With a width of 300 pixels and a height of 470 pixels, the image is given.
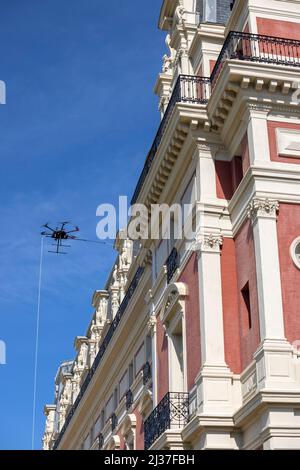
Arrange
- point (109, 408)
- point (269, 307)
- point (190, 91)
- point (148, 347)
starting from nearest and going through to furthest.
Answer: point (269, 307)
point (190, 91)
point (148, 347)
point (109, 408)

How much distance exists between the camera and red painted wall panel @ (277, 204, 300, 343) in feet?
55.1

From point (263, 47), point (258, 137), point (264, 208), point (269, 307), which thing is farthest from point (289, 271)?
point (263, 47)

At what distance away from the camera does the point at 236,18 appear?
2145cm

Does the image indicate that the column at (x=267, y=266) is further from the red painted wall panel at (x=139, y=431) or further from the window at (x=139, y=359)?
the window at (x=139, y=359)

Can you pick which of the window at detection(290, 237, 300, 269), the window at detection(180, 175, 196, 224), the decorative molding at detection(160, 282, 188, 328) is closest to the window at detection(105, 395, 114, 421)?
the decorative molding at detection(160, 282, 188, 328)

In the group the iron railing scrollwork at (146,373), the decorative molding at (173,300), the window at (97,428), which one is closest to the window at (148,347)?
the iron railing scrollwork at (146,373)

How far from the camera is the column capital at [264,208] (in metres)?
17.7

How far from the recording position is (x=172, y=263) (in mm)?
21812

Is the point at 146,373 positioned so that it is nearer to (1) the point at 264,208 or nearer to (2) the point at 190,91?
(2) the point at 190,91

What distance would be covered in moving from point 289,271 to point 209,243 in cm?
246

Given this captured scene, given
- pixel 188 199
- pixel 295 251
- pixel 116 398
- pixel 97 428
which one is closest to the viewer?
pixel 295 251

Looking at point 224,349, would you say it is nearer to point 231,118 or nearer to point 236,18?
point 231,118

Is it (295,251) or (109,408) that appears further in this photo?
(109,408)
